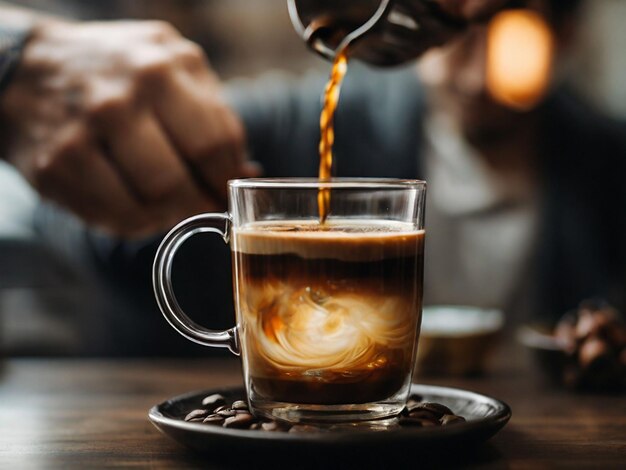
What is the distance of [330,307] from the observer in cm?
76

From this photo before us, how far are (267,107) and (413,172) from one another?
524mm

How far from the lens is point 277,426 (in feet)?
2.31

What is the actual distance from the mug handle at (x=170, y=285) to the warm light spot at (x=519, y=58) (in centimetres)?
136

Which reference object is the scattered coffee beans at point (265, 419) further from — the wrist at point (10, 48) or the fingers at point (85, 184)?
the wrist at point (10, 48)

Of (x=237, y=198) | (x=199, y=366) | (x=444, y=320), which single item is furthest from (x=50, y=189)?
(x=444, y=320)

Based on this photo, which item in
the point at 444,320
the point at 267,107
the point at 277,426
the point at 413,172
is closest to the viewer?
the point at 277,426

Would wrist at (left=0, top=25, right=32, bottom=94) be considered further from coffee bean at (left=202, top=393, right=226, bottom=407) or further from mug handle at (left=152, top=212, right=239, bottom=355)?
coffee bean at (left=202, top=393, right=226, bottom=407)

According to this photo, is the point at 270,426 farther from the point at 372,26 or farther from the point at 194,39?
the point at 194,39

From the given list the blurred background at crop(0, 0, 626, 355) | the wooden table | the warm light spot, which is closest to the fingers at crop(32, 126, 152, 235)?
the wooden table

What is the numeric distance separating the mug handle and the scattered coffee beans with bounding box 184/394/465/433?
0.06 metres

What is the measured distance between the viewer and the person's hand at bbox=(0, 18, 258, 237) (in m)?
1.17

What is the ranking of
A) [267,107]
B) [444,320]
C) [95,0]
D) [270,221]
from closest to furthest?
1. [270,221]
2. [444,320]
3. [267,107]
4. [95,0]

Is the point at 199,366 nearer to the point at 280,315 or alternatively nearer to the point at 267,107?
the point at 280,315

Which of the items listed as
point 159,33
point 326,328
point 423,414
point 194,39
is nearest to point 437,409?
point 423,414
